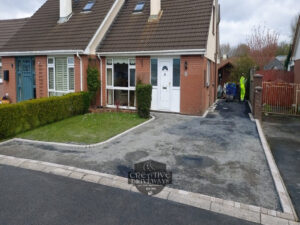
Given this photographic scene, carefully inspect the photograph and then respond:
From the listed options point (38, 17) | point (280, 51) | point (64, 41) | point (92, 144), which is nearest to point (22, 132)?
point (92, 144)

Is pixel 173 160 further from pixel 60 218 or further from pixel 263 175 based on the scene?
pixel 60 218

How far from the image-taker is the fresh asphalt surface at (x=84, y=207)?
391 centimetres

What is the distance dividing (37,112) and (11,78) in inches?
314

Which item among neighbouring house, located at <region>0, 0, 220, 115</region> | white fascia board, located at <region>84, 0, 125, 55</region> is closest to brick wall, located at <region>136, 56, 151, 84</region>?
neighbouring house, located at <region>0, 0, 220, 115</region>

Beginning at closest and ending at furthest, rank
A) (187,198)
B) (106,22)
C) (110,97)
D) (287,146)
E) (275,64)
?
1. (187,198)
2. (287,146)
3. (110,97)
4. (106,22)
5. (275,64)

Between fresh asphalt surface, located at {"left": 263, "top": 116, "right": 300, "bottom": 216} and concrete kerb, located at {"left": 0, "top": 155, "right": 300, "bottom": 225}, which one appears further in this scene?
fresh asphalt surface, located at {"left": 263, "top": 116, "right": 300, "bottom": 216}

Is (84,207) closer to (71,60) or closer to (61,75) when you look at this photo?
(71,60)

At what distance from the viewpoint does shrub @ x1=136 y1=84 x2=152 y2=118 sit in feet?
37.3

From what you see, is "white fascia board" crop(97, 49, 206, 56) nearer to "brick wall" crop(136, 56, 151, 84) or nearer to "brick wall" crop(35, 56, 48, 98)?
"brick wall" crop(136, 56, 151, 84)

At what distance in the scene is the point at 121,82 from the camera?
45.3 ft

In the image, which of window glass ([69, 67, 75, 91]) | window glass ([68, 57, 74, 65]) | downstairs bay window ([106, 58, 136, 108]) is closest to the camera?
downstairs bay window ([106, 58, 136, 108])

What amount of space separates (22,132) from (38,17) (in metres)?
11.2

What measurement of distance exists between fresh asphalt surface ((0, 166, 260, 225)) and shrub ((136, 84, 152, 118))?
258 inches

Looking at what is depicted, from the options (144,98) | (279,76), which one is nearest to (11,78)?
(144,98)
